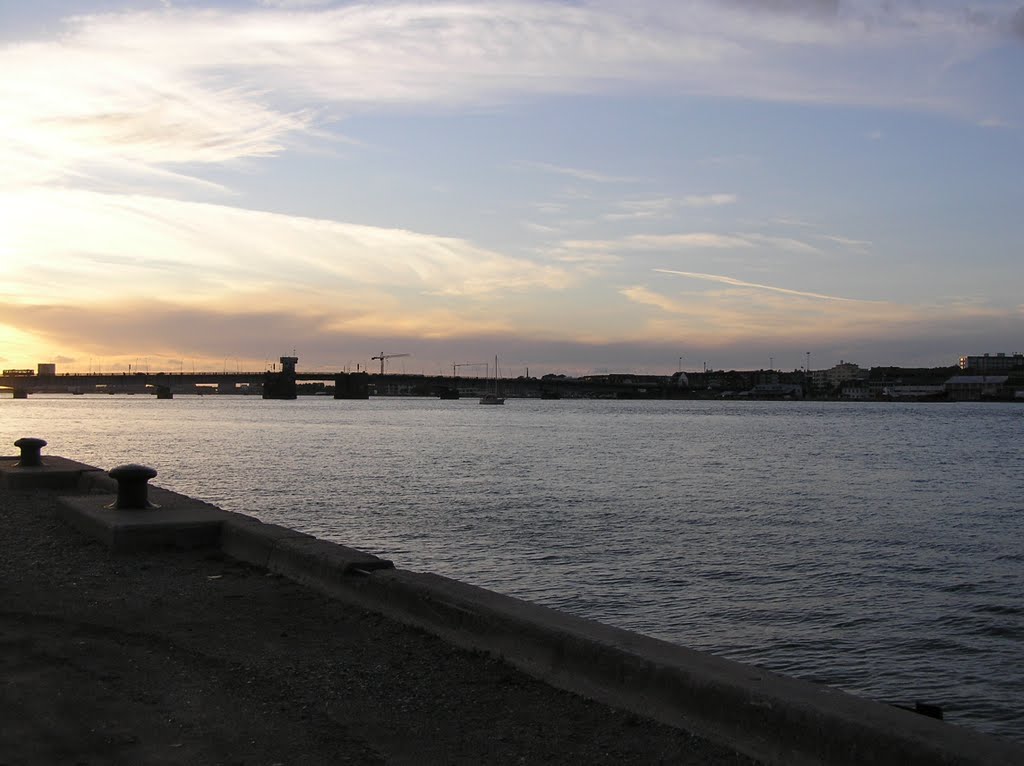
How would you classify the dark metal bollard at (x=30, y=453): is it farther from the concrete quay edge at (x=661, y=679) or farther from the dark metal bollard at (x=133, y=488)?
the concrete quay edge at (x=661, y=679)

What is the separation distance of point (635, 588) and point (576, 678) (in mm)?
9436

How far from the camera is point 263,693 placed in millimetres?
6086

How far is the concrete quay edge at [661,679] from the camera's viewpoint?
4641 millimetres

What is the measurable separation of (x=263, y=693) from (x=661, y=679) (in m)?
2.47

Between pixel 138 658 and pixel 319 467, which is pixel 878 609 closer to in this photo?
pixel 138 658

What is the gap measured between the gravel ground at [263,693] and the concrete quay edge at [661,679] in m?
0.15

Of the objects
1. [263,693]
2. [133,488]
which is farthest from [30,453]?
[263,693]

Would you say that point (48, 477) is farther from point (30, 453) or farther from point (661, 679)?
point (661, 679)

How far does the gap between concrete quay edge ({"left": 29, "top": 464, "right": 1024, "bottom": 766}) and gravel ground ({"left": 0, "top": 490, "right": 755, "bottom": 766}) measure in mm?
153

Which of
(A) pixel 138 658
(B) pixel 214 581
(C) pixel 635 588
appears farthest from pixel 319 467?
(A) pixel 138 658

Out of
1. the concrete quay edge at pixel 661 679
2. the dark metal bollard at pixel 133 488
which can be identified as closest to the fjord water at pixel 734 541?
the concrete quay edge at pixel 661 679

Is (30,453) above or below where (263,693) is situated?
above

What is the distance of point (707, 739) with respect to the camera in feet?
17.2

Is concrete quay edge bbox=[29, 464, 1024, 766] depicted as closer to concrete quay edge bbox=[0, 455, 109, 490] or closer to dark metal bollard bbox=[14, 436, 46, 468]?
concrete quay edge bbox=[0, 455, 109, 490]
